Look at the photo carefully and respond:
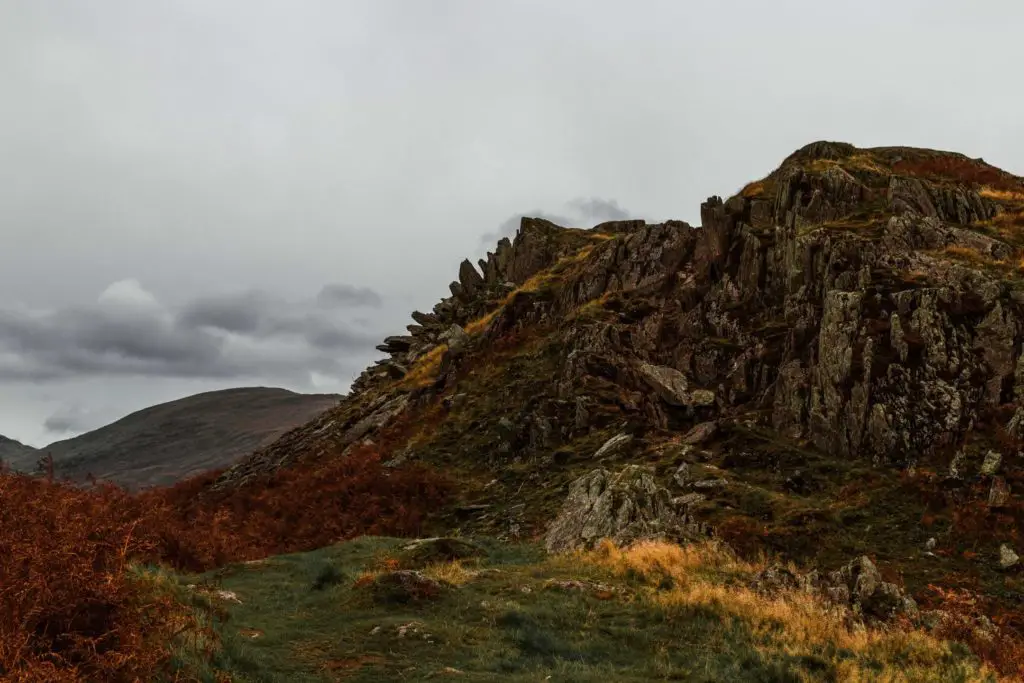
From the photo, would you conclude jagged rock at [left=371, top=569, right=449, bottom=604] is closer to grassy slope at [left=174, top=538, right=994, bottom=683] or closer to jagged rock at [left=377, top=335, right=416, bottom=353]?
grassy slope at [left=174, top=538, right=994, bottom=683]

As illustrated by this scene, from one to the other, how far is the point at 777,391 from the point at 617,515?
33.4 feet

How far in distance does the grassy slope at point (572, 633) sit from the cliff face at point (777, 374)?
514cm

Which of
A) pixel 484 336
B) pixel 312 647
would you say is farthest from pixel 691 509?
pixel 484 336

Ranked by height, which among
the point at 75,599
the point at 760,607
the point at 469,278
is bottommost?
the point at 760,607

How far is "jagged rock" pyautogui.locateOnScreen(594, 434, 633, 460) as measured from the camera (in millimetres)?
29141

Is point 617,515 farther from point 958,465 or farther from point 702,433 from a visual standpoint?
point 958,465

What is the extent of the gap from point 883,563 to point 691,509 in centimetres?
619

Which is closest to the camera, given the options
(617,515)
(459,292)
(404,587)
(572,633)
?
(572,633)

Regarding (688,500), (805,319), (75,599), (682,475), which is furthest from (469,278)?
(75,599)

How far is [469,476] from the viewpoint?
3194cm

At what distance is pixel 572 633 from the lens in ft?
45.1

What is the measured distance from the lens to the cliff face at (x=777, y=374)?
2209cm

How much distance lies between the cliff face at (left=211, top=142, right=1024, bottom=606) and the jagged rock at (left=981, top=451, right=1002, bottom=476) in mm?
124

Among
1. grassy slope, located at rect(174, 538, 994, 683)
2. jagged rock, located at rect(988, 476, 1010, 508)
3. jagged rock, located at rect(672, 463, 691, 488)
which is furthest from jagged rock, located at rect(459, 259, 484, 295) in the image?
jagged rock, located at rect(988, 476, 1010, 508)
